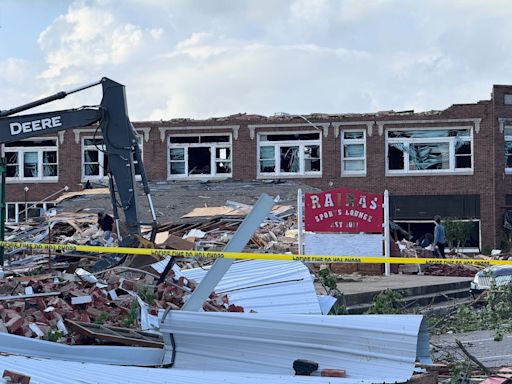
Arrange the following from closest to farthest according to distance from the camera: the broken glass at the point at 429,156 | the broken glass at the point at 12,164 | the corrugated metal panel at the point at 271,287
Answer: the corrugated metal panel at the point at 271,287
the broken glass at the point at 429,156
the broken glass at the point at 12,164

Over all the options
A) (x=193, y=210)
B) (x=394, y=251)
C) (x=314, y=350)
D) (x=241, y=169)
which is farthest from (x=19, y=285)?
(x=241, y=169)

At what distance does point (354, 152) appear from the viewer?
39.8 m

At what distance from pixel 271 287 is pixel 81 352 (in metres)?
5.39

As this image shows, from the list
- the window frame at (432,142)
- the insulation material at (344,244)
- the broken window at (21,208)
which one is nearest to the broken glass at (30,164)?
the broken window at (21,208)

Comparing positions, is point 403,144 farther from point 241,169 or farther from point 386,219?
point 386,219

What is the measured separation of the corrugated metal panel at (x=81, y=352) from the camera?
27.5ft

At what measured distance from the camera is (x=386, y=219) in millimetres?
23172

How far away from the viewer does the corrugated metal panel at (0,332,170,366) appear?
329 inches

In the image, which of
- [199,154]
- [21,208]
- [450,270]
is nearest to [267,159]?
[199,154]

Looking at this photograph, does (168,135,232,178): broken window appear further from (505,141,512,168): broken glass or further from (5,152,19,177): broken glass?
(505,141,512,168): broken glass

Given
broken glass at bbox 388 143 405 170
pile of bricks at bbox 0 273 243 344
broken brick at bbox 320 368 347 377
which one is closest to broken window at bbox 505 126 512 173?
broken glass at bbox 388 143 405 170

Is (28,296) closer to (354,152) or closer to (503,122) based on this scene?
(354,152)

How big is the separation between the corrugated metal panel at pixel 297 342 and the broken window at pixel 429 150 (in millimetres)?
31539

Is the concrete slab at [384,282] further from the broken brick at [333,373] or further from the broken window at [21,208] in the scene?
the broken window at [21,208]
